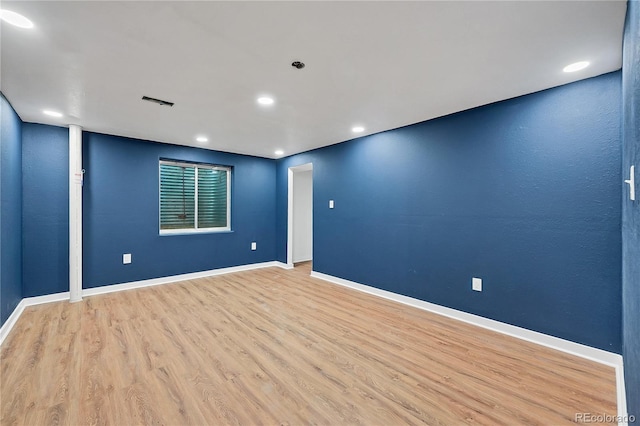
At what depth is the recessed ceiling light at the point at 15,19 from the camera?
1549 mm

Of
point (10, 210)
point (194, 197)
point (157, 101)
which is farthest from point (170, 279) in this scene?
point (157, 101)

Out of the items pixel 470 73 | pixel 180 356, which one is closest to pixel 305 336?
pixel 180 356

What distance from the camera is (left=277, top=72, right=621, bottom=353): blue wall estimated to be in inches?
87.7

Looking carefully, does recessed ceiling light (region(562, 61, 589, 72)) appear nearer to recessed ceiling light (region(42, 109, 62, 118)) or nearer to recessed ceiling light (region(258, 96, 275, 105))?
recessed ceiling light (region(258, 96, 275, 105))

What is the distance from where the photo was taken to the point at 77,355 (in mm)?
2293

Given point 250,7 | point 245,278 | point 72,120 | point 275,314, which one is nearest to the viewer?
point 250,7

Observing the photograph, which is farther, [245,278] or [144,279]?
[245,278]

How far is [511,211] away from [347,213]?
221 centimetres

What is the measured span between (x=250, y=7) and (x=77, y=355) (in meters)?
2.89

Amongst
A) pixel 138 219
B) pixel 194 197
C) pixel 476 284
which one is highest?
pixel 194 197

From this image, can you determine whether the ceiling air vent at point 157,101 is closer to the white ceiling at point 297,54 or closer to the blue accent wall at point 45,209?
the white ceiling at point 297,54

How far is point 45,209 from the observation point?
3.61 m

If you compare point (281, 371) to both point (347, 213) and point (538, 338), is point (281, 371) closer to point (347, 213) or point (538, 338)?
point (538, 338)

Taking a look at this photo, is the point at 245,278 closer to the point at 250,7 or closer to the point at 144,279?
the point at 144,279
